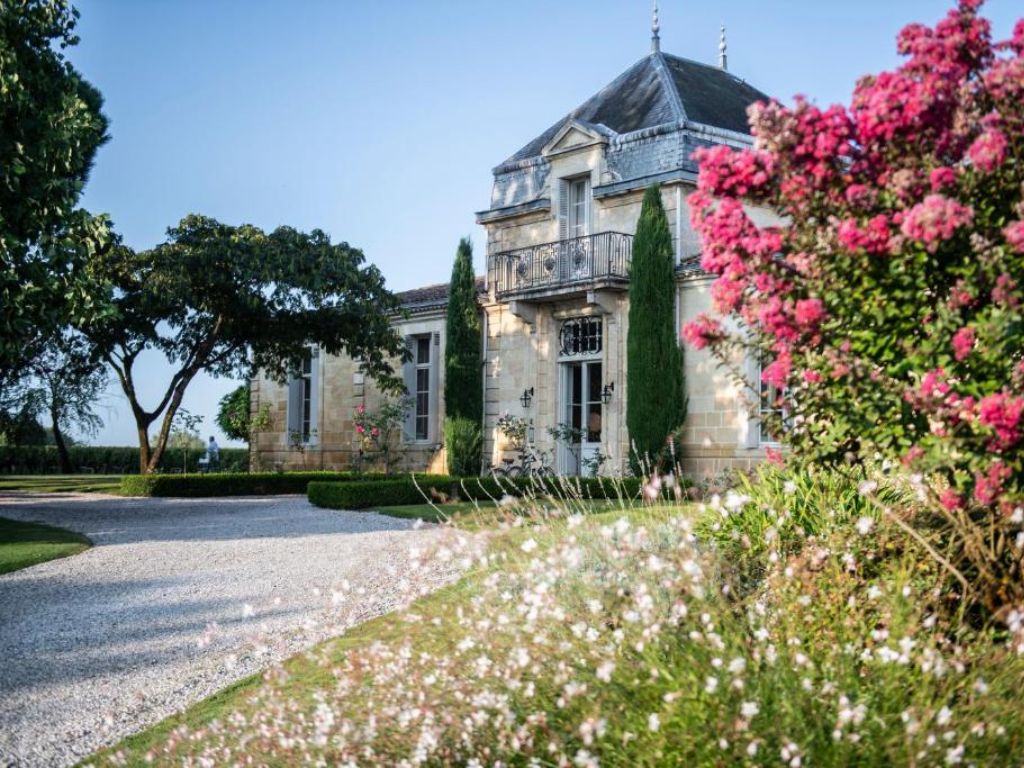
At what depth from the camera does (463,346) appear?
20016 millimetres

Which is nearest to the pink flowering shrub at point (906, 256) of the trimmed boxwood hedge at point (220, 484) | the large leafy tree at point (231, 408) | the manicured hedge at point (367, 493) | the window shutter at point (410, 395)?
the manicured hedge at point (367, 493)

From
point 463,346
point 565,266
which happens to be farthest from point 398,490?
point 565,266

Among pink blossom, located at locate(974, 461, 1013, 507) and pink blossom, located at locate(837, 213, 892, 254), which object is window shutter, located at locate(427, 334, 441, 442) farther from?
pink blossom, located at locate(974, 461, 1013, 507)

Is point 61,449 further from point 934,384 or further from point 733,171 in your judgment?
point 934,384

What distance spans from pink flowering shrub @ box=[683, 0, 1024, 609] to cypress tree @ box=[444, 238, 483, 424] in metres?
15.5

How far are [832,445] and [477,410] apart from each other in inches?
609

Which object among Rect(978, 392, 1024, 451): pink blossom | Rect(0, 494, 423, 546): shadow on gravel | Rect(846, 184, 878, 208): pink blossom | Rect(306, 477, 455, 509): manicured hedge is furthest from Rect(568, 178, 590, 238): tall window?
Rect(978, 392, 1024, 451): pink blossom

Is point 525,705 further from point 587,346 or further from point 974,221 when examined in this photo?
point 587,346

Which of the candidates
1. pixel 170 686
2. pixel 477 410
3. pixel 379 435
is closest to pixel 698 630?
pixel 170 686

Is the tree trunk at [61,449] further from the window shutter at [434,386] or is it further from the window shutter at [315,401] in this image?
the window shutter at [434,386]

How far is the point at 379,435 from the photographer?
21.2 meters

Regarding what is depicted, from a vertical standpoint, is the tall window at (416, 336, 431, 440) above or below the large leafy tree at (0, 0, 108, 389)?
below

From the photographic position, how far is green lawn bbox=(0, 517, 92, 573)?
9.52 meters

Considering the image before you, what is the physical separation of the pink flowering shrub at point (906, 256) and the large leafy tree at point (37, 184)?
801 cm
